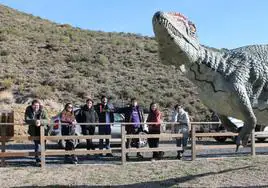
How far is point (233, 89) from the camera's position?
6.31 m

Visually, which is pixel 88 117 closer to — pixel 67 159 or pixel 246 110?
pixel 67 159

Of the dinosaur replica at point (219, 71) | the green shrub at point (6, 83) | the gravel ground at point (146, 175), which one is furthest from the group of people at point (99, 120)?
the green shrub at point (6, 83)

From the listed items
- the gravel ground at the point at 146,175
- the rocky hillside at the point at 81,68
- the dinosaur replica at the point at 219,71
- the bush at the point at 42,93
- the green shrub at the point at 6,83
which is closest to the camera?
the dinosaur replica at the point at 219,71

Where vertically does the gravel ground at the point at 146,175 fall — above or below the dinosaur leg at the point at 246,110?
below

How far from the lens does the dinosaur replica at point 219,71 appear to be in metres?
5.97

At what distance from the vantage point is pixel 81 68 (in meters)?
38.5

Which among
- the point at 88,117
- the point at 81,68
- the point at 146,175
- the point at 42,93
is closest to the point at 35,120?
the point at 88,117

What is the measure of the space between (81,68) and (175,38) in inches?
1291

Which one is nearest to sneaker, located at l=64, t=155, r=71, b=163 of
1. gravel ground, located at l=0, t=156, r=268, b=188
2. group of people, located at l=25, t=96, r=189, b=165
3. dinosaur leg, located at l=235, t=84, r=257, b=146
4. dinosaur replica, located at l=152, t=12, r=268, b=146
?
group of people, located at l=25, t=96, r=189, b=165

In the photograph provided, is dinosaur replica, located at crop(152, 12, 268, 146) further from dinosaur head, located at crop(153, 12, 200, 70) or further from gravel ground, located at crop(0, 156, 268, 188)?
gravel ground, located at crop(0, 156, 268, 188)

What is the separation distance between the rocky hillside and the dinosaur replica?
23.4 m

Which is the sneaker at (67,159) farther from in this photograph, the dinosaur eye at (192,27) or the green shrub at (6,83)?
the green shrub at (6,83)

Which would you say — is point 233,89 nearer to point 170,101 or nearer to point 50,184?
point 50,184

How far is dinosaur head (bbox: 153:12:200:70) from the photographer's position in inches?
231
